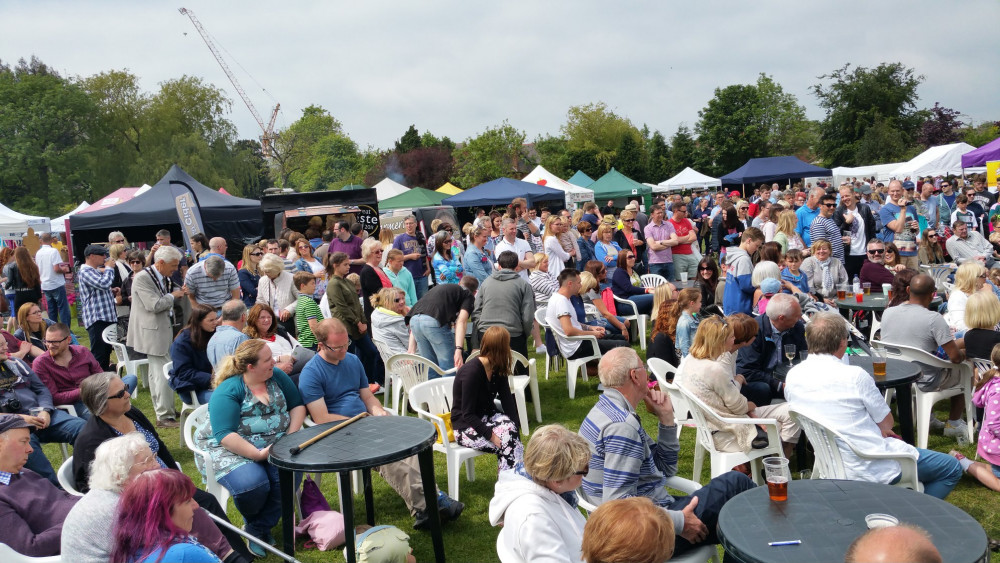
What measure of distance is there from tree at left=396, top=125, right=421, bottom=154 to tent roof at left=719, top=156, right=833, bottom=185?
4734 cm

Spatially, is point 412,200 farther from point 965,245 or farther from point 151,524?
point 151,524

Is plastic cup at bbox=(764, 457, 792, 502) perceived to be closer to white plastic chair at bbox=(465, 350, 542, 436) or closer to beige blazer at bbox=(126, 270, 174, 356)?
white plastic chair at bbox=(465, 350, 542, 436)

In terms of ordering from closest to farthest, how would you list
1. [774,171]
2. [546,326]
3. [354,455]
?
[354,455], [546,326], [774,171]

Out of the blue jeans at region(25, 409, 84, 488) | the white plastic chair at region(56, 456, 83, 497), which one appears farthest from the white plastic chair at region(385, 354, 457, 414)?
the white plastic chair at region(56, 456, 83, 497)

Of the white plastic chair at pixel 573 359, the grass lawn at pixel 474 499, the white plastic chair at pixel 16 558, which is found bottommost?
the grass lawn at pixel 474 499

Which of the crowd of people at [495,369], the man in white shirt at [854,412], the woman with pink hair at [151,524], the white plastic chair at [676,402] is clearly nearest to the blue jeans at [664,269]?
the crowd of people at [495,369]

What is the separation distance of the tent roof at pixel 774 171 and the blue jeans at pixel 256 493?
23.3 m

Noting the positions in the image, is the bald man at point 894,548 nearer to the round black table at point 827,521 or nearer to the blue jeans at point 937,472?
the round black table at point 827,521

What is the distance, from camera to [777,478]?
2623mm

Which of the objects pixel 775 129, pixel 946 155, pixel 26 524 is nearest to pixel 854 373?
pixel 26 524

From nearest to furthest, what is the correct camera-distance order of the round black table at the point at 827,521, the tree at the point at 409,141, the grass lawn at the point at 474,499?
1. the round black table at the point at 827,521
2. the grass lawn at the point at 474,499
3. the tree at the point at 409,141

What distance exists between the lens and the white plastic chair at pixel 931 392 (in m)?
4.68

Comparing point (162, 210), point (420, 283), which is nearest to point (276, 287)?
point (420, 283)

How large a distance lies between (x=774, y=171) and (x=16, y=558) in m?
25.3
